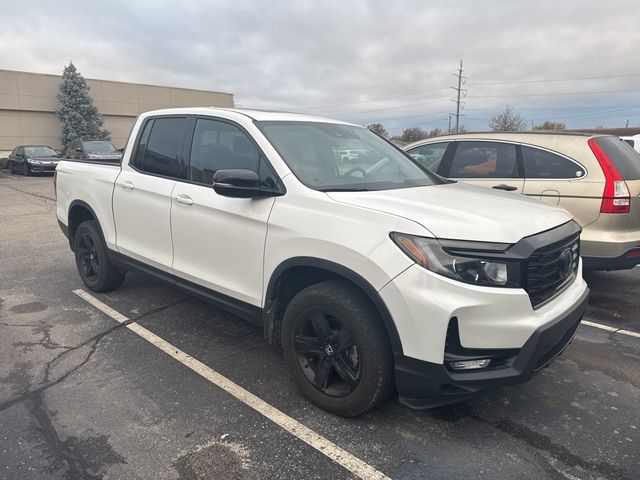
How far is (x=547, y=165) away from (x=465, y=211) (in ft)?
10.4

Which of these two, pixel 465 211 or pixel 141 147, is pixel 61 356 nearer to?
pixel 141 147

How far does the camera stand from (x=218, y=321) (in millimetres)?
4582

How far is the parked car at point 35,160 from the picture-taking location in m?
22.2

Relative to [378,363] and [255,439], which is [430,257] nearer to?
[378,363]

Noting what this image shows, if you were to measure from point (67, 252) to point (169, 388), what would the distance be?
4.92 metres

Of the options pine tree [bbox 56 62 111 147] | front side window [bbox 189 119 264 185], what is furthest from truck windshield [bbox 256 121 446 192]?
pine tree [bbox 56 62 111 147]

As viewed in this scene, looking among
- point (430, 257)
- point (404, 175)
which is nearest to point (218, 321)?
point (404, 175)

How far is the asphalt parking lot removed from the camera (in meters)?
2.60

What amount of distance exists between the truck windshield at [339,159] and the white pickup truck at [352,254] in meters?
0.02

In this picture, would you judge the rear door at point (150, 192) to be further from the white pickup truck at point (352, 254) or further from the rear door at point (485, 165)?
the rear door at point (485, 165)

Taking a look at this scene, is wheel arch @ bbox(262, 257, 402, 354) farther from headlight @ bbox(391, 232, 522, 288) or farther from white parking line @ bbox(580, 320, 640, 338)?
white parking line @ bbox(580, 320, 640, 338)

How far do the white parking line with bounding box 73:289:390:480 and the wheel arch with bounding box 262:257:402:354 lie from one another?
43 centimetres

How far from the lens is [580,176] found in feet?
16.7

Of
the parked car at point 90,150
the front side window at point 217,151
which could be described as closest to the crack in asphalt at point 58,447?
the front side window at point 217,151
